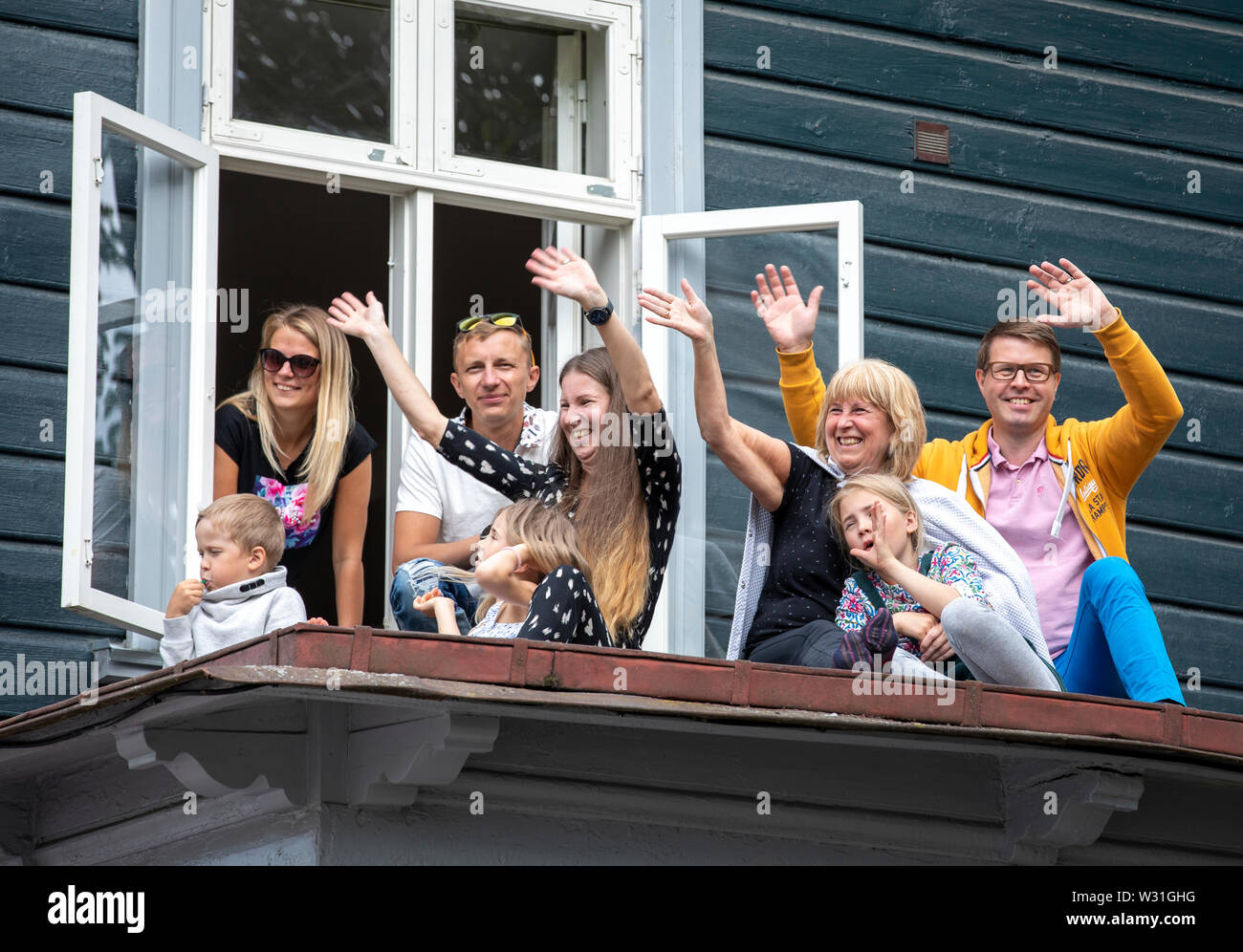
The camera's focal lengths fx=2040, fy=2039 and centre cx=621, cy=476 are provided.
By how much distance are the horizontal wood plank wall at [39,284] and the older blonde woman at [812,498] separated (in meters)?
1.82

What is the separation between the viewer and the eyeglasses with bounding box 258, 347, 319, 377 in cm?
598

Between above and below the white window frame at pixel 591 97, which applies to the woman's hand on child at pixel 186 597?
below

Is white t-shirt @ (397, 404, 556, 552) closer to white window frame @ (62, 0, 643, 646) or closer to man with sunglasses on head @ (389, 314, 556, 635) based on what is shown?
man with sunglasses on head @ (389, 314, 556, 635)

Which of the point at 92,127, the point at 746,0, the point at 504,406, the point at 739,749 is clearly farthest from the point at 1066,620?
the point at 92,127

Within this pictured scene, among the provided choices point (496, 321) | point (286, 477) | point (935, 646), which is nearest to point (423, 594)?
point (286, 477)

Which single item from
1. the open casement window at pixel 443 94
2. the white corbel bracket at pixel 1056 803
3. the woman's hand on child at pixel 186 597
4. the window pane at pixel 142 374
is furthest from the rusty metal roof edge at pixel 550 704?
the open casement window at pixel 443 94

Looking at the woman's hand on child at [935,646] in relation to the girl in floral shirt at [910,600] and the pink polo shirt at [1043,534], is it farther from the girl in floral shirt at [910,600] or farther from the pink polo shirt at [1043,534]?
the pink polo shirt at [1043,534]

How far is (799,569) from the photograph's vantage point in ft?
17.2

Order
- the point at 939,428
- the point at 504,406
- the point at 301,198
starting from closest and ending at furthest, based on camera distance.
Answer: the point at 504,406 → the point at 939,428 → the point at 301,198

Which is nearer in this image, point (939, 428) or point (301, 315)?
point (301, 315)

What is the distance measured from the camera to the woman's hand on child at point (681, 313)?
5281mm
